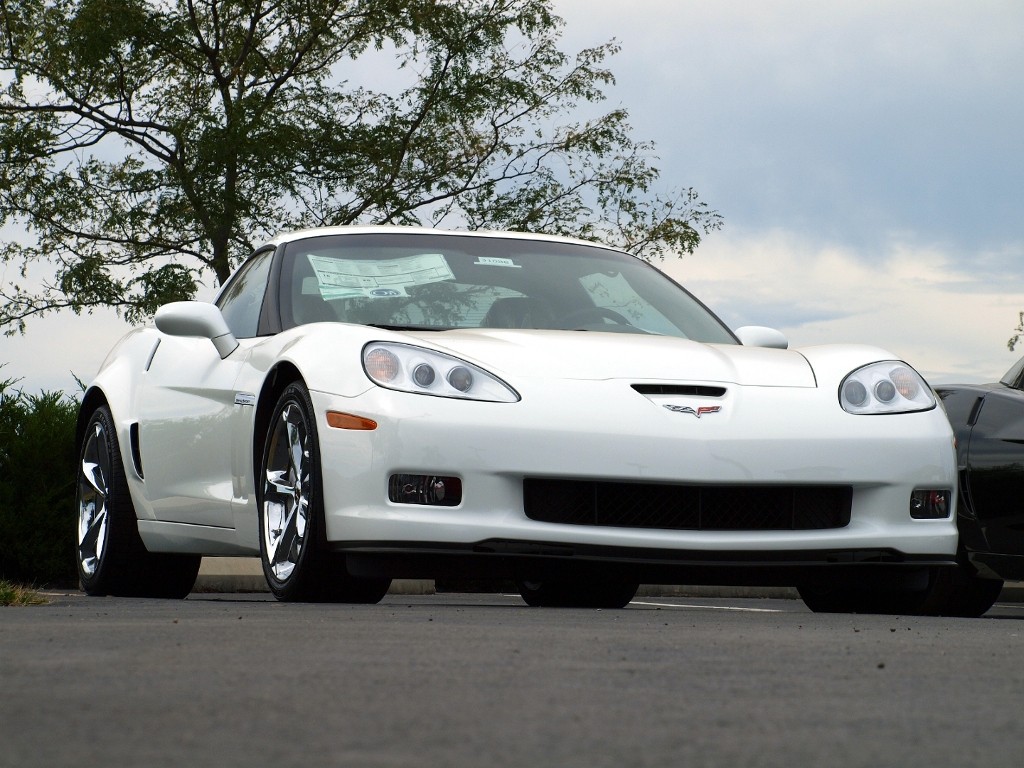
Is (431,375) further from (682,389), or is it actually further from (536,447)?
(682,389)

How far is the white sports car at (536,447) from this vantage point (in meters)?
5.67

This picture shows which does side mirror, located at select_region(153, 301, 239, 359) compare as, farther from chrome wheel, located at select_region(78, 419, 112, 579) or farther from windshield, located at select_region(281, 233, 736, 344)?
chrome wheel, located at select_region(78, 419, 112, 579)

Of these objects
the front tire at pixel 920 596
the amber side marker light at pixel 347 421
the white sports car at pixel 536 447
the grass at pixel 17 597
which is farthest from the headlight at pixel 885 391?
the grass at pixel 17 597

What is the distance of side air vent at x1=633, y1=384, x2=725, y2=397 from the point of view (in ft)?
19.2

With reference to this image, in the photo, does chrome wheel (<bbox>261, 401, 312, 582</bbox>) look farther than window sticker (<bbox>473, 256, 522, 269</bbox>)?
No

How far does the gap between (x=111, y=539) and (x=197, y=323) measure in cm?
149

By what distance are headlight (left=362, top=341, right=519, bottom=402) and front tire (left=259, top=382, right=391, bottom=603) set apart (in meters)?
0.30

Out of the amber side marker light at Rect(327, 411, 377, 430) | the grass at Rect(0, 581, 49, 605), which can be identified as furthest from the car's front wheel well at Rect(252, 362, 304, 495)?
the grass at Rect(0, 581, 49, 605)

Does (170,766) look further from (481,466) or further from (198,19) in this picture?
(198,19)

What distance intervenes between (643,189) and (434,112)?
11.2 ft

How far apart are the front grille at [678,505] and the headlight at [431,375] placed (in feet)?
1.10

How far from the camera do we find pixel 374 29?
79.2 feet

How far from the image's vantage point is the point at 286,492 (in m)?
6.18

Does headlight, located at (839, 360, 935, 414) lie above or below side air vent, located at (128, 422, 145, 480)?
above
